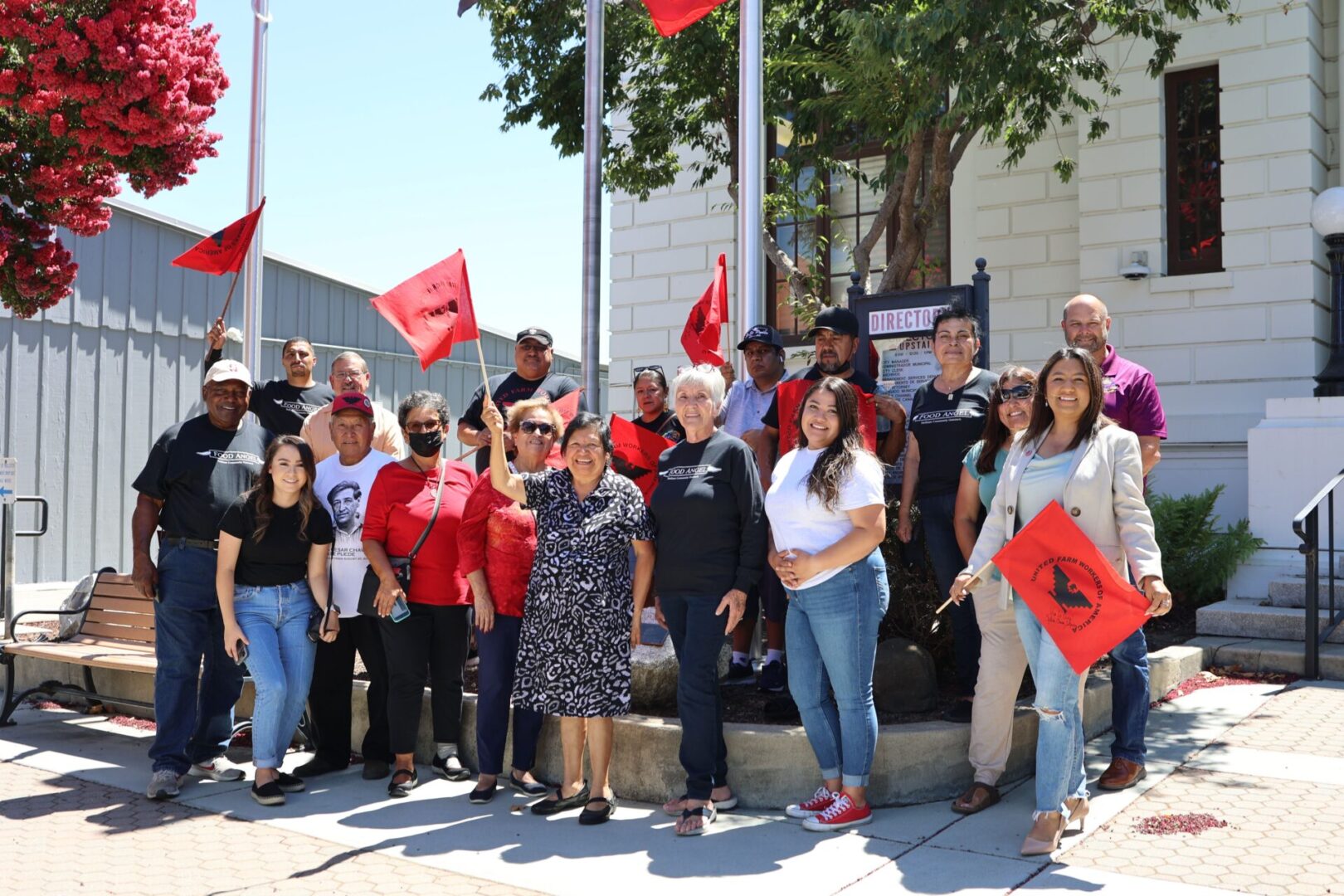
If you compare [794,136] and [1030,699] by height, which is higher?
[794,136]

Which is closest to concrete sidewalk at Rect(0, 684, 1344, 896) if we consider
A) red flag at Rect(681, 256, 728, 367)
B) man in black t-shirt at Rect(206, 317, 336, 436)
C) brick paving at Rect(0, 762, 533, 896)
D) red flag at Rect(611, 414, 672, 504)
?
brick paving at Rect(0, 762, 533, 896)

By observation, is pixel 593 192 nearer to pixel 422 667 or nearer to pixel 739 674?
pixel 739 674

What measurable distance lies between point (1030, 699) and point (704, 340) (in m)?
3.48

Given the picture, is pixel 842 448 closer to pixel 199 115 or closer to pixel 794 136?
pixel 199 115

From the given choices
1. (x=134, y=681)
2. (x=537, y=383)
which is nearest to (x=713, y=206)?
(x=537, y=383)

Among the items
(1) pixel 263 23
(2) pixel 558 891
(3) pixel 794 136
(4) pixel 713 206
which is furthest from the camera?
(4) pixel 713 206

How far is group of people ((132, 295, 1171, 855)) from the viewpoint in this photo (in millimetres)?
4840

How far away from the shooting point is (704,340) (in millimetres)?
8289

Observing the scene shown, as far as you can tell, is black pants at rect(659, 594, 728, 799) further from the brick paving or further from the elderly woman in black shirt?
the brick paving

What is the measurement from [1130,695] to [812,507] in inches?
67.3

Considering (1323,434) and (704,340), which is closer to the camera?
(704,340)

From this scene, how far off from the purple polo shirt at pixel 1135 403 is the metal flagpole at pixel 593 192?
434 centimetres

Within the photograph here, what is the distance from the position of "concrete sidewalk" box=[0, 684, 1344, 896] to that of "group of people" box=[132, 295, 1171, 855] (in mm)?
173

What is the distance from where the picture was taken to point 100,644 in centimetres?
764
